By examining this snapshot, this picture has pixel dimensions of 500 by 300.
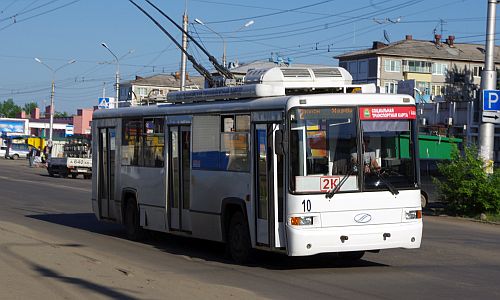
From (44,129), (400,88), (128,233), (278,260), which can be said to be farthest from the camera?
(44,129)

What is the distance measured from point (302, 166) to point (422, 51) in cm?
8587

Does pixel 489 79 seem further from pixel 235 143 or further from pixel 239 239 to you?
pixel 239 239

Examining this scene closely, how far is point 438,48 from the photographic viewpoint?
317 ft

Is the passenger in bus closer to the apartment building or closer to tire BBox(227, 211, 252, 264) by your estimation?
tire BBox(227, 211, 252, 264)

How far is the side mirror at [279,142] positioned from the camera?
1243cm

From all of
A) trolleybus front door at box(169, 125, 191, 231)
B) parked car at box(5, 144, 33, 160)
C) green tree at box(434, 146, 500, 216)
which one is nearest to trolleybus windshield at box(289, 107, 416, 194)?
trolleybus front door at box(169, 125, 191, 231)

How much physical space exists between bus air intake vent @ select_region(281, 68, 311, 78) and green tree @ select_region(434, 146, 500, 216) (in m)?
12.3

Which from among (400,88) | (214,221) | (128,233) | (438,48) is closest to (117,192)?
(128,233)

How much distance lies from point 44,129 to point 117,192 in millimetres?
131940

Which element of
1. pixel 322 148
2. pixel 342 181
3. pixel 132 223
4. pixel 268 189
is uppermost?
pixel 322 148

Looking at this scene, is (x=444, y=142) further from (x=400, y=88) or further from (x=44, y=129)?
(x=44, y=129)

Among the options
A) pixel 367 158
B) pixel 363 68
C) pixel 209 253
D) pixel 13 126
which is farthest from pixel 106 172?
pixel 13 126

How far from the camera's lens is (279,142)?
12469mm

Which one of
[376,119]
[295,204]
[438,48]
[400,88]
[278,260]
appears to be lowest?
[278,260]
